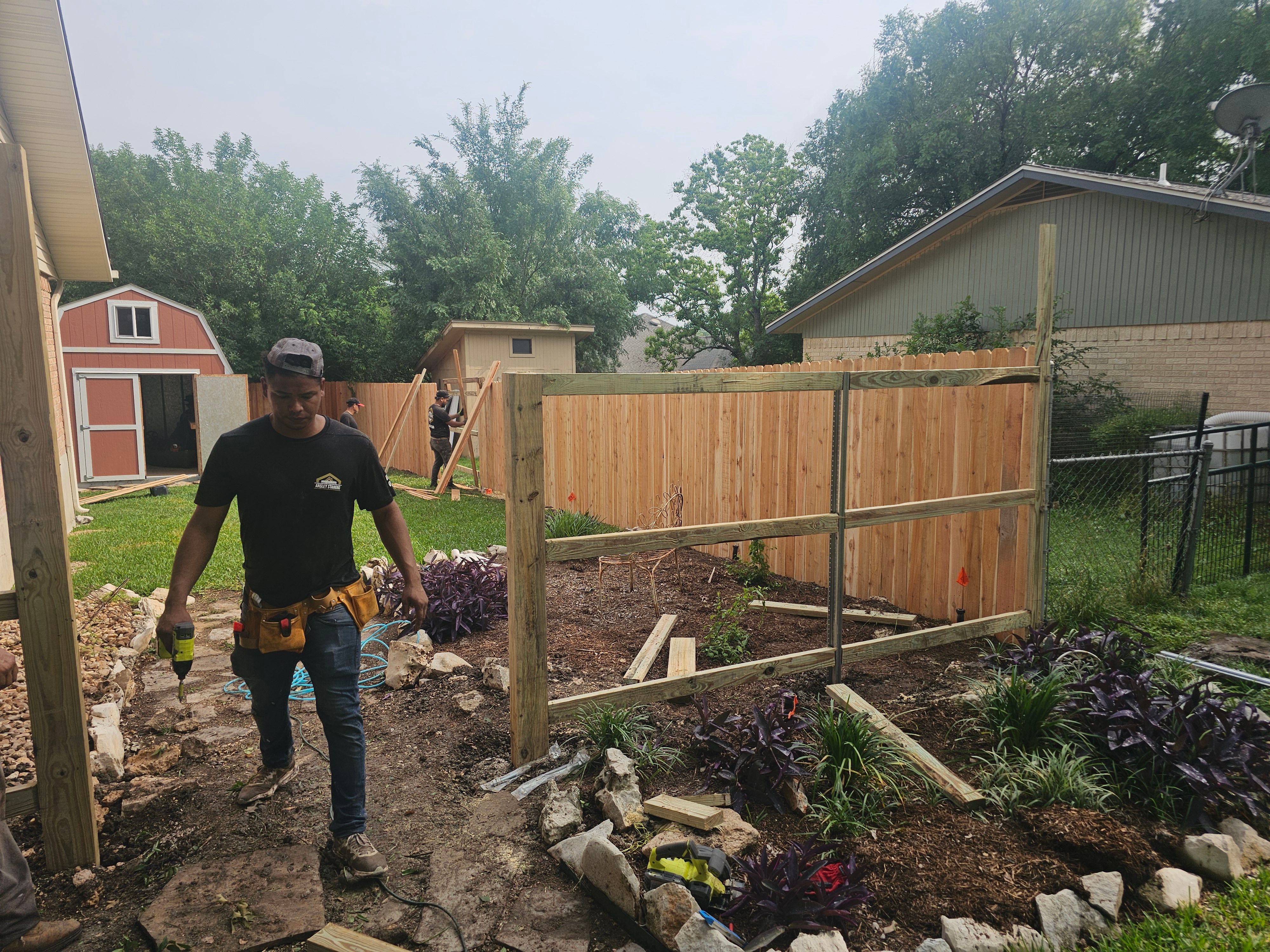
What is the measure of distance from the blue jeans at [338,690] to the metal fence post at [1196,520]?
618 cm

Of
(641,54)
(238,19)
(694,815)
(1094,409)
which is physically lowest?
(694,815)

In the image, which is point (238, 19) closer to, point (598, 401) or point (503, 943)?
point (598, 401)

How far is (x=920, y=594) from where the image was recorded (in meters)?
5.75

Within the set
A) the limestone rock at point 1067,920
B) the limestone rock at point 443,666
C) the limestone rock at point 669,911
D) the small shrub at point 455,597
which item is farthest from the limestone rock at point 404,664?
the limestone rock at point 1067,920

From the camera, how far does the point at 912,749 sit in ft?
11.5

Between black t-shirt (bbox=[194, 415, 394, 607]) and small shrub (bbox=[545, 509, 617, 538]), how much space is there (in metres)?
4.46

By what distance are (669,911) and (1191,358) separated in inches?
520

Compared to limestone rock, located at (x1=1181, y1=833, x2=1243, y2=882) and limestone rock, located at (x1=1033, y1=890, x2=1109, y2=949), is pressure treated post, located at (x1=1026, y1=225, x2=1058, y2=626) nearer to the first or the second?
limestone rock, located at (x1=1181, y1=833, x2=1243, y2=882)

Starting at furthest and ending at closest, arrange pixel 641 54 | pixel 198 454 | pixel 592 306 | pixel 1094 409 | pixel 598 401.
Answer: pixel 641 54 → pixel 592 306 → pixel 198 454 → pixel 1094 409 → pixel 598 401

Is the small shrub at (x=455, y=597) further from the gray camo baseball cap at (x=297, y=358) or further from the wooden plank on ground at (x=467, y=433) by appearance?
the wooden plank on ground at (x=467, y=433)

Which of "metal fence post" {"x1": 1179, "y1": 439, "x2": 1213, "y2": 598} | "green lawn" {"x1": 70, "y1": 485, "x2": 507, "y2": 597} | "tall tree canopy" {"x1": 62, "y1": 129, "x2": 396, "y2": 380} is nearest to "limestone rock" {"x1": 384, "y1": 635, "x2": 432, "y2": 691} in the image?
"green lawn" {"x1": 70, "y1": 485, "x2": 507, "y2": 597}

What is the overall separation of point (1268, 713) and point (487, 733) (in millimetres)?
4055

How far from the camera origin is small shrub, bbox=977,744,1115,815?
3158 millimetres

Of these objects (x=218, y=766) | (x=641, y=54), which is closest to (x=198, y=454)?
(x=218, y=766)
